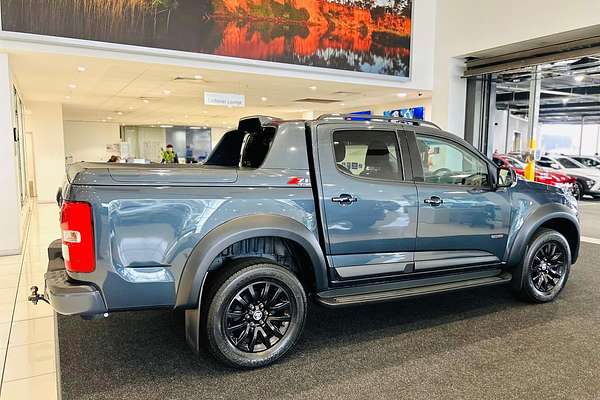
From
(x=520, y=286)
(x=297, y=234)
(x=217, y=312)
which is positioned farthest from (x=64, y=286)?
(x=520, y=286)

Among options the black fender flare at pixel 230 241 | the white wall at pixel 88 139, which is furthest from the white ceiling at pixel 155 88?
the black fender flare at pixel 230 241

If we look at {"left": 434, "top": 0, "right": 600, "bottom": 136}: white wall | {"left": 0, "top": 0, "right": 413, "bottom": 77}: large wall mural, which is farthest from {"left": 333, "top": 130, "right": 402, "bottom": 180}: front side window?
{"left": 434, "top": 0, "right": 600, "bottom": 136}: white wall

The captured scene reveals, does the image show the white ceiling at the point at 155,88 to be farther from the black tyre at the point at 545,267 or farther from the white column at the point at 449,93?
the black tyre at the point at 545,267

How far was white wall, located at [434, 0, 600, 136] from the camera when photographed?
7.41 metres

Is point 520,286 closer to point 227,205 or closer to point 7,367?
point 227,205

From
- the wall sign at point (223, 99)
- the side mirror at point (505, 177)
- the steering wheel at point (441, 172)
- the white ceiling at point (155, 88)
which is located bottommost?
the side mirror at point (505, 177)

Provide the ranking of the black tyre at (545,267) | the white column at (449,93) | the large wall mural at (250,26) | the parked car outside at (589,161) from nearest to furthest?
the black tyre at (545,267) → the large wall mural at (250,26) → the white column at (449,93) → the parked car outside at (589,161)

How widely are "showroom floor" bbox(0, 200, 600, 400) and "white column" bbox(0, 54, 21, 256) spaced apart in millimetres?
2266

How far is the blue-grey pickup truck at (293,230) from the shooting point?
239 centimetres

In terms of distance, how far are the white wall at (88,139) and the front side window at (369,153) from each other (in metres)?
17.7

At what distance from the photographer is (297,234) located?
2.80m

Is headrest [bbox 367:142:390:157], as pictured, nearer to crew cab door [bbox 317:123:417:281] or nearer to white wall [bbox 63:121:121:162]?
crew cab door [bbox 317:123:417:281]

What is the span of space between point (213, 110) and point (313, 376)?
1347 centimetres

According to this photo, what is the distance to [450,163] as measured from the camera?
3.57 m
